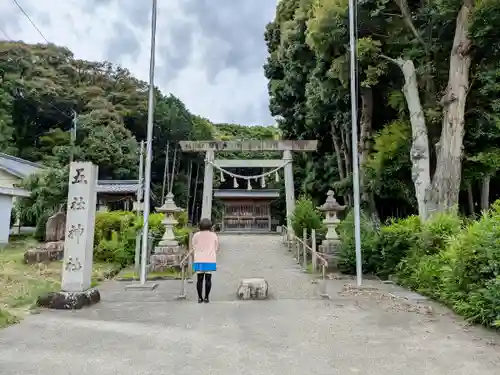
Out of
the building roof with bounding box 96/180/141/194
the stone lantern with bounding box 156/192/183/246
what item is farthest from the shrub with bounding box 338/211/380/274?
Answer: the building roof with bounding box 96/180/141/194

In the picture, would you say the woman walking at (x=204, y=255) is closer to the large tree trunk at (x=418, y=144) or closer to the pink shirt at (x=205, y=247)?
the pink shirt at (x=205, y=247)

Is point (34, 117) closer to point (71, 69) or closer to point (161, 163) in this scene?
point (71, 69)

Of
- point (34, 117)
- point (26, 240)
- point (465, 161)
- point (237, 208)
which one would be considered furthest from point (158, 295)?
point (34, 117)

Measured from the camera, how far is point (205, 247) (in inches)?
247

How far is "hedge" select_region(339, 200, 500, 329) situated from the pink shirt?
3659 mm

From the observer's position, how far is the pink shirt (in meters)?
6.23

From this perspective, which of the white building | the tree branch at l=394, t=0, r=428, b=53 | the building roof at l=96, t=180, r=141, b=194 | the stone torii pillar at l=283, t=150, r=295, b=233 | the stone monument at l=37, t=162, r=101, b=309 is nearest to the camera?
the stone monument at l=37, t=162, r=101, b=309

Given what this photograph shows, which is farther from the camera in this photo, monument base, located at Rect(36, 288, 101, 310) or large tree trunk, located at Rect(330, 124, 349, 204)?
large tree trunk, located at Rect(330, 124, 349, 204)

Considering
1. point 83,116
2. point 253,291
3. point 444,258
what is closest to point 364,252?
point 444,258

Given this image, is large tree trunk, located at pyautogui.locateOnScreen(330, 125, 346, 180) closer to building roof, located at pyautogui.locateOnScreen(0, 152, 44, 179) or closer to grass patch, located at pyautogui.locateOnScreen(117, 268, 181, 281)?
grass patch, located at pyautogui.locateOnScreen(117, 268, 181, 281)

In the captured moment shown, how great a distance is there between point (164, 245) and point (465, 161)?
A: 8.65 metres

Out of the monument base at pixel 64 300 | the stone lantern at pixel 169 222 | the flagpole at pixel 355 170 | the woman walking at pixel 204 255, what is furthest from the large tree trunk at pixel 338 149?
the monument base at pixel 64 300

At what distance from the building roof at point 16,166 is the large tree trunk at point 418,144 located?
17.9 m

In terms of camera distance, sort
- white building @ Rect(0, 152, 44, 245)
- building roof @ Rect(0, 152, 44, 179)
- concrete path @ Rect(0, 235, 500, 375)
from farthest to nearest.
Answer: building roof @ Rect(0, 152, 44, 179) → white building @ Rect(0, 152, 44, 245) → concrete path @ Rect(0, 235, 500, 375)
